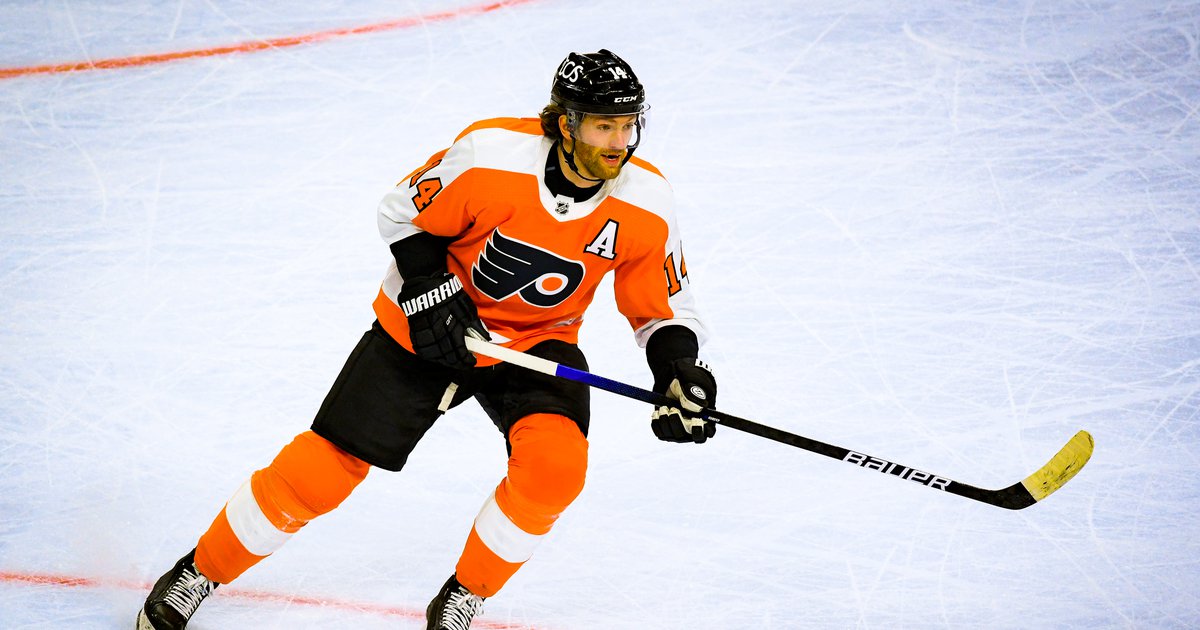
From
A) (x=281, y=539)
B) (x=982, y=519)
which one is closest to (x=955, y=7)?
(x=982, y=519)

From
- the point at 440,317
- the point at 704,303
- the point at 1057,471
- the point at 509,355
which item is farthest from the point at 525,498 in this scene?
the point at 704,303

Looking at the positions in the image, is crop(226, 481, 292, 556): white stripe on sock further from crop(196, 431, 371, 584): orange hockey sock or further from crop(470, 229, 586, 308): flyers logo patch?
crop(470, 229, 586, 308): flyers logo patch

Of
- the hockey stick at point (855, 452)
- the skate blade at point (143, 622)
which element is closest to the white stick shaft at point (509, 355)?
the hockey stick at point (855, 452)

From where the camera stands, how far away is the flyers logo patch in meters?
2.61

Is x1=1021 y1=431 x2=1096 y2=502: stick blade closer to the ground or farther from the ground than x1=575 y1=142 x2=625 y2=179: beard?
closer to the ground

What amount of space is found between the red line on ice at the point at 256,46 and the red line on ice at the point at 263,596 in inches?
104

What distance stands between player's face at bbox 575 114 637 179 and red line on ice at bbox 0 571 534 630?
113cm

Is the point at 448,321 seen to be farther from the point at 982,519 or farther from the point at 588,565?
the point at 982,519

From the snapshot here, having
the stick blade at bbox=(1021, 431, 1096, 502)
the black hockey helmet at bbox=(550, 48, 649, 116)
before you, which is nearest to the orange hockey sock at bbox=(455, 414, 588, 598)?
the black hockey helmet at bbox=(550, 48, 649, 116)

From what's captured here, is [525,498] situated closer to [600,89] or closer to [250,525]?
[250,525]

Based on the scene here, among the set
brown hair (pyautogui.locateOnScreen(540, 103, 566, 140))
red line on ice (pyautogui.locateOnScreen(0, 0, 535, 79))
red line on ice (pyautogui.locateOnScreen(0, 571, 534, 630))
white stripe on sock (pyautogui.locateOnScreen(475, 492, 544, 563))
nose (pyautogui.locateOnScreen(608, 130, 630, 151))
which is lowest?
red line on ice (pyautogui.locateOnScreen(0, 571, 534, 630))

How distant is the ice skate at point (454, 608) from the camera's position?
2.66m

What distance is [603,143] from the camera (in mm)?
2523

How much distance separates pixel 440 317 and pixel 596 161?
46 centimetres
